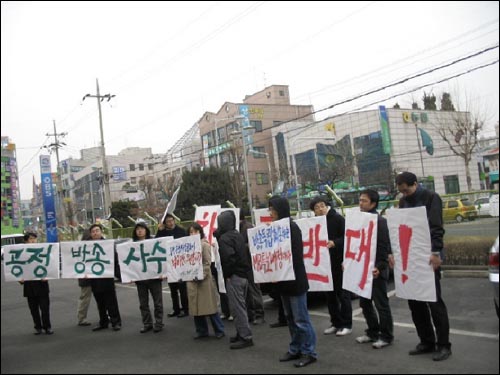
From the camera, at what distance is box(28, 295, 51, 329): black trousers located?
24.8 feet

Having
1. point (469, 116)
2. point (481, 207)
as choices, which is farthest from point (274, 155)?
point (481, 207)

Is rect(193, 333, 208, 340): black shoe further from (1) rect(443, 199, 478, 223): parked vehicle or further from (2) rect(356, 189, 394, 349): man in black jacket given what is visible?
(1) rect(443, 199, 478, 223): parked vehicle

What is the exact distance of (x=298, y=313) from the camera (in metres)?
5.04

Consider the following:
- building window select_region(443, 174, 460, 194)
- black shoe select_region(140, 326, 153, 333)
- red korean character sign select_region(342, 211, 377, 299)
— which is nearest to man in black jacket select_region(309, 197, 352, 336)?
red korean character sign select_region(342, 211, 377, 299)

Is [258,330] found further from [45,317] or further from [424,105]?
[424,105]

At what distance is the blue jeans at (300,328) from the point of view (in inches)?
196

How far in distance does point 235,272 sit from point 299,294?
1.12 metres

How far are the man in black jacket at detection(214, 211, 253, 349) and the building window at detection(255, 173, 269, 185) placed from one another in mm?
48403

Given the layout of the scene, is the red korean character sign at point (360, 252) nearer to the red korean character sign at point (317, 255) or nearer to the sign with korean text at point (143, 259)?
the red korean character sign at point (317, 255)

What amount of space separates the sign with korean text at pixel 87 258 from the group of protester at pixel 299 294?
0.70 ft

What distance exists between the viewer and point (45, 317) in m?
7.62

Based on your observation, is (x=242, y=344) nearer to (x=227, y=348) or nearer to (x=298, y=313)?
(x=227, y=348)

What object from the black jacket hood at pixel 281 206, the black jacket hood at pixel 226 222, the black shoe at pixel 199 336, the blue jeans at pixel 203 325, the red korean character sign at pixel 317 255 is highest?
the black jacket hood at pixel 281 206

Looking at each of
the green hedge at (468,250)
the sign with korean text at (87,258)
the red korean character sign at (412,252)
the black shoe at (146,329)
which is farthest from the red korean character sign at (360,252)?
the green hedge at (468,250)
